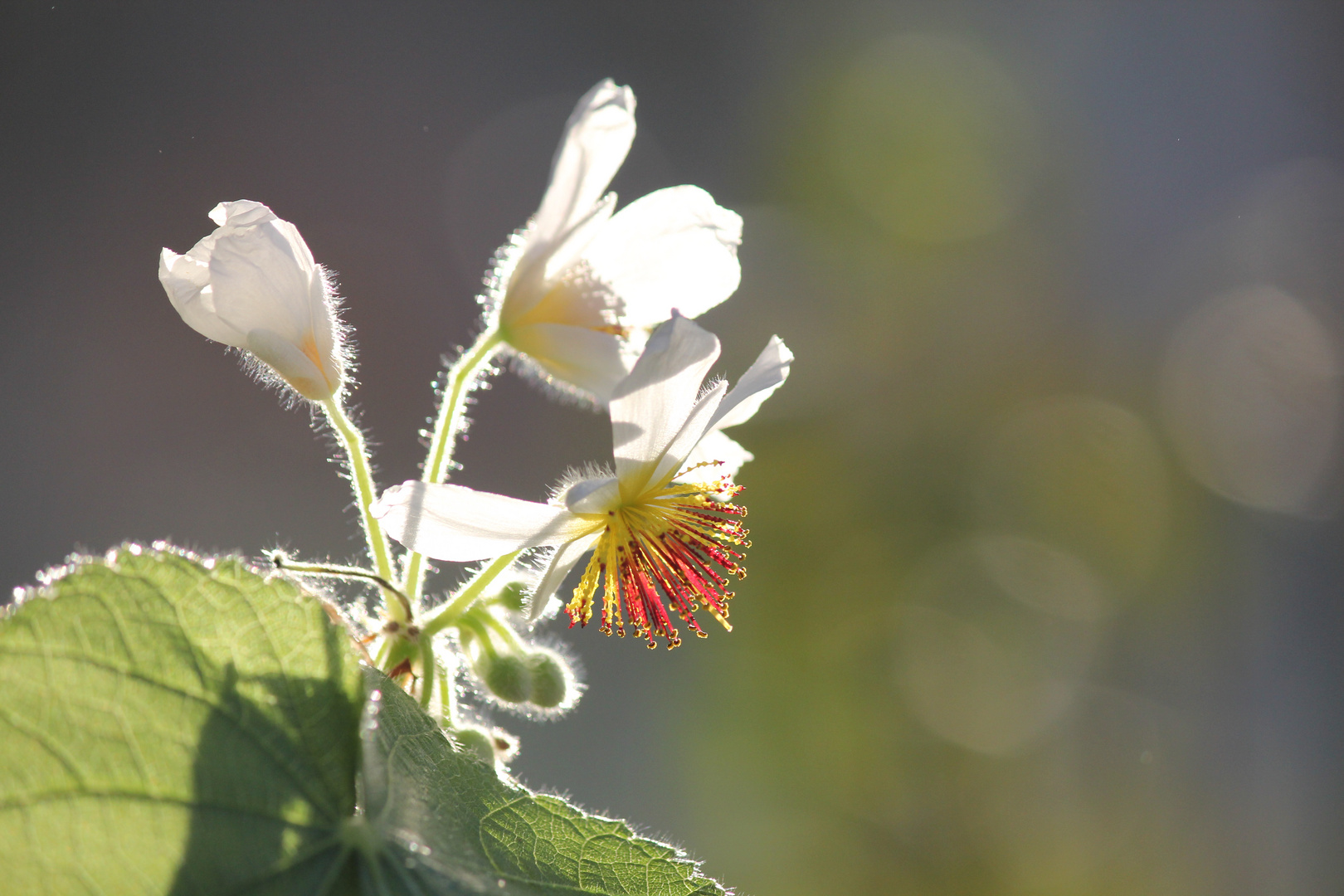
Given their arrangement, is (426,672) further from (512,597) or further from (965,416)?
(965,416)

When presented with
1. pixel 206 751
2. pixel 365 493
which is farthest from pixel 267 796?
pixel 365 493

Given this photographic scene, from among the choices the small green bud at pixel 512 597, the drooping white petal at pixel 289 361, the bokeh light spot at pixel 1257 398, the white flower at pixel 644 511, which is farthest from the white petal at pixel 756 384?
the bokeh light spot at pixel 1257 398

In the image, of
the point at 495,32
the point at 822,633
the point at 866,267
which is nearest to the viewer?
the point at 495,32

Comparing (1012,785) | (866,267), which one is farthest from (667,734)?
(866,267)

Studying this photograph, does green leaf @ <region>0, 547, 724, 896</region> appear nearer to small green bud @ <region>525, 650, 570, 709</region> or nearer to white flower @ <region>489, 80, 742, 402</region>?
small green bud @ <region>525, 650, 570, 709</region>

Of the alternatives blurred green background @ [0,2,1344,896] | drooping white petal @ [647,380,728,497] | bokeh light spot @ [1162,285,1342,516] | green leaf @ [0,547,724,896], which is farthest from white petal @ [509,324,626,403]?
bokeh light spot @ [1162,285,1342,516]

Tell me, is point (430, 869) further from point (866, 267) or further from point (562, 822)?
point (866, 267)

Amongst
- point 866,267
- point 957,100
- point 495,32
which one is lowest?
point 495,32
